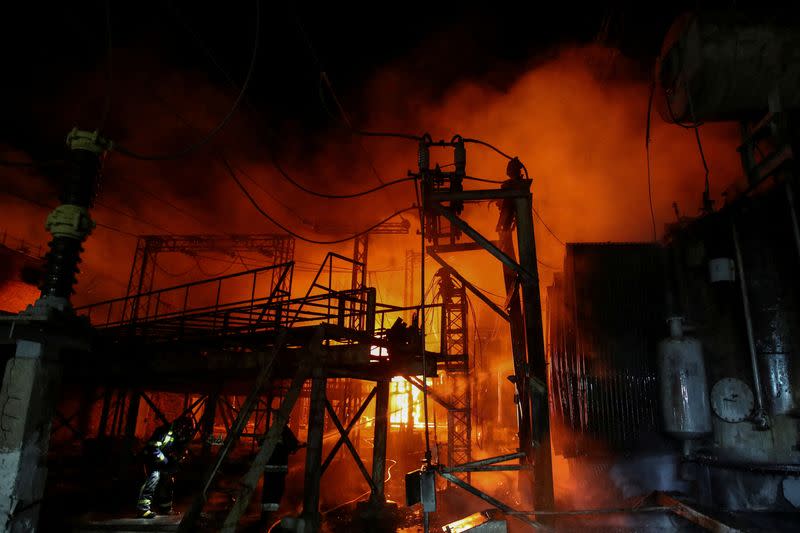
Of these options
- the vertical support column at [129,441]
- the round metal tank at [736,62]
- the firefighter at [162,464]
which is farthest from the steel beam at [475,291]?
the vertical support column at [129,441]

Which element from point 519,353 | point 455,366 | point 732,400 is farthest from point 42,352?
point 732,400

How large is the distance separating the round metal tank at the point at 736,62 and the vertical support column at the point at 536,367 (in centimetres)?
573

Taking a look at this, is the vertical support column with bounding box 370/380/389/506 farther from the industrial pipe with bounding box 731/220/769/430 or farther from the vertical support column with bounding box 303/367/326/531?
the industrial pipe with bounding box 731/220/769/430

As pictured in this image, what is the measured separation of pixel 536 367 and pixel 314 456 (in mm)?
4802

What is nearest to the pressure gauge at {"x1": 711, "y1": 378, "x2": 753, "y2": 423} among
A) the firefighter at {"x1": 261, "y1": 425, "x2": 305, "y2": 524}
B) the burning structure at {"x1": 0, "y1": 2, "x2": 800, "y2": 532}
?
the burning structure at {"x1": 0, "y1": 2, "x2": 800, "y2": 532}

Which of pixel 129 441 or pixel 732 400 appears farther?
pixel 129 441

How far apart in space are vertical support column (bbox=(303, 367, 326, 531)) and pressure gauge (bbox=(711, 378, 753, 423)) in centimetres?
792

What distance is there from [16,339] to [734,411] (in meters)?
12.7

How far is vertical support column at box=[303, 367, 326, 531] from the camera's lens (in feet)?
28.9

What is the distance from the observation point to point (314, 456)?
8.90 m

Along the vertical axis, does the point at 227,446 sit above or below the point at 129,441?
above

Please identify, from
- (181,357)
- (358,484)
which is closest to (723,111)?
(181,357)

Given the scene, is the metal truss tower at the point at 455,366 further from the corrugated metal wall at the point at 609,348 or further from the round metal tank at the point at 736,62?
the round metal tank at the point at 736,62

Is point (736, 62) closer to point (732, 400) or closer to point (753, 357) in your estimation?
point (753, 357)
